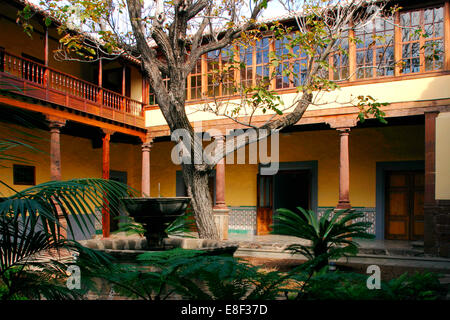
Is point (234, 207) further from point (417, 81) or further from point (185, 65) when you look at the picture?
point (185, 65)

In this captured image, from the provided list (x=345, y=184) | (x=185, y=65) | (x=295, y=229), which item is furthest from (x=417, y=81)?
(x=185, y=65)

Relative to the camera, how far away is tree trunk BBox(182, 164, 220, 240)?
19.9 feet

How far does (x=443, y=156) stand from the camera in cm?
888

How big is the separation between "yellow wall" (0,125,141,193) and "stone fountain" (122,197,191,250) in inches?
221

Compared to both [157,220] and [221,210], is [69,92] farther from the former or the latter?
[157,220]

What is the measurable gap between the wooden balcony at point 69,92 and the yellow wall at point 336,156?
3856 millimetres

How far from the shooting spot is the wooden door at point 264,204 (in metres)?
12.6

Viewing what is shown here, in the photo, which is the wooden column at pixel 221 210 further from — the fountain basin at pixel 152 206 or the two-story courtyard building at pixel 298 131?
the fountain basin at pixel 152 206

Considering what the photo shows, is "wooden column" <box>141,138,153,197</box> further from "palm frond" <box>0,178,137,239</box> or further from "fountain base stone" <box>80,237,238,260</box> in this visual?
"palm frond" <box>0,178,137,239</box>

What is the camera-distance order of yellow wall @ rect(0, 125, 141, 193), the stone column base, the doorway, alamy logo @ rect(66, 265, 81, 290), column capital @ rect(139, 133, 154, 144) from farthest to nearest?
column capital @ rect(139, 133, 154, 144), the doorway, the stone column base, yellow wall @ rect(0, 125, 141, 193), alamy logo @ rect(66, 265, 81, 290)

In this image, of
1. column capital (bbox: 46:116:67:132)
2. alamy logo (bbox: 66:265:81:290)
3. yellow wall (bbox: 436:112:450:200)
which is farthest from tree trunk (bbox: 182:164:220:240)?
yellow wall (bbox: 436:112:450:200)

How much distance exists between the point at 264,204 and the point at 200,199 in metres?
6.86

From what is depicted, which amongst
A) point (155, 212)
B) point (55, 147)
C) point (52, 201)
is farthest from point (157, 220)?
point (55, 147)
